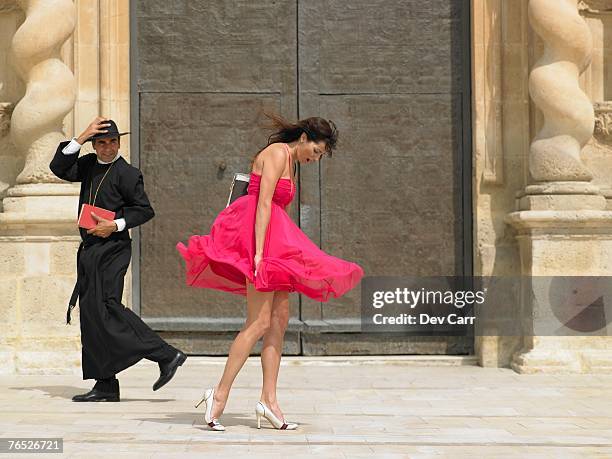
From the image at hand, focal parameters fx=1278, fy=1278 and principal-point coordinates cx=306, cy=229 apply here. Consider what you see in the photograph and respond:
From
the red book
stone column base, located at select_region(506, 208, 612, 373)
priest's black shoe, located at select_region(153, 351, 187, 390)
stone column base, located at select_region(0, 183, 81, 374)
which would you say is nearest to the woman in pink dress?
priest's black shoe, located at select_region(153, 351, 187, 390)

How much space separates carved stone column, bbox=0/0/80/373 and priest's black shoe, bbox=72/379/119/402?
180cm

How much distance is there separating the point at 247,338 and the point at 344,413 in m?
1.16

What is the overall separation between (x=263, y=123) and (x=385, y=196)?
1278 millimetres

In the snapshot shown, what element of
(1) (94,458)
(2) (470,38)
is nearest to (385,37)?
(2) (470,38)

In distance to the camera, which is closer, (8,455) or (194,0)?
(8,455)

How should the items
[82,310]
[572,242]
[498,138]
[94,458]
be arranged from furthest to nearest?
[498,138] → [572,242] → [82,310] → [94,458]

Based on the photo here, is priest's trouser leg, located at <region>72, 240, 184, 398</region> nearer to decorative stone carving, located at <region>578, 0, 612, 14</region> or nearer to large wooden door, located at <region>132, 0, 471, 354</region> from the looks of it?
large wooden door, located at <region>132, 0, 471, 354</region>

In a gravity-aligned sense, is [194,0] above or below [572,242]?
above

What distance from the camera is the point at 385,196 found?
37.6 ft

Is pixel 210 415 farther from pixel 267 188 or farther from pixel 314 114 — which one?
pixel 314 114

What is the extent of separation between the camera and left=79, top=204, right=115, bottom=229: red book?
8.52 meters

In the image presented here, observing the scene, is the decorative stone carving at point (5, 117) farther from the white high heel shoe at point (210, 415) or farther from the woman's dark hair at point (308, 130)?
the white high heel shoe at point (210, 415)

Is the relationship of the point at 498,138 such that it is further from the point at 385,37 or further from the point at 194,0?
the point at 194,0

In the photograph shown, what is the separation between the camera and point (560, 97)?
10672 millimetres
